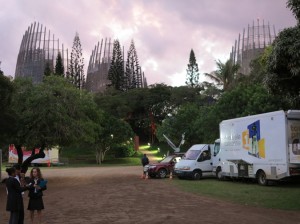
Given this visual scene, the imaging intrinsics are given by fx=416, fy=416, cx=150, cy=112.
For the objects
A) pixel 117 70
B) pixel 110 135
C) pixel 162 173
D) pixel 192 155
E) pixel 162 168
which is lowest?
pixel 162 173

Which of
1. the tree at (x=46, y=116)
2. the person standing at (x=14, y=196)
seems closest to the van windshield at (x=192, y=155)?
the tree at (x=46, y=116)

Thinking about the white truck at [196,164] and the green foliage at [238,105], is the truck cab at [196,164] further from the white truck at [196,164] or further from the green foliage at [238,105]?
the green foliage at [238,105]

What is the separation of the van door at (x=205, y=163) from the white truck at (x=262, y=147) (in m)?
1.27

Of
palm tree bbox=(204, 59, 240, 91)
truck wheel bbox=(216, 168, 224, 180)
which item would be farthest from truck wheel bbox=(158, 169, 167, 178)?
palm tree bbox=(204, 59, 240, 91)

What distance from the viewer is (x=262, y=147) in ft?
63.1

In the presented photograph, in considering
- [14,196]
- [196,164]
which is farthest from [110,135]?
[14,196]

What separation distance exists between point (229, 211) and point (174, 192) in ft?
19.1

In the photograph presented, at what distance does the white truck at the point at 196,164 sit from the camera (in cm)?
2475

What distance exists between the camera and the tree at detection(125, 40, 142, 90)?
95.6 metres

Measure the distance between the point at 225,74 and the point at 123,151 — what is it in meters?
19.4

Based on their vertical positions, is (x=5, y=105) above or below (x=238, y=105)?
below

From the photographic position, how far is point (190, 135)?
179ft

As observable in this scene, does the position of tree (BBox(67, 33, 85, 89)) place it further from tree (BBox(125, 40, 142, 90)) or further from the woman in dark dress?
the woman in dark dress

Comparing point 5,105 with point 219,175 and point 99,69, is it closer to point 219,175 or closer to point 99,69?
point 219,175
